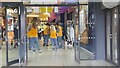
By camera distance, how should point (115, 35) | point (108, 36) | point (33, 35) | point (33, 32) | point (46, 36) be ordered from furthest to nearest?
point (46, 36), point (33, 35), point (33, 32), point (108, 36), point (115, 35)

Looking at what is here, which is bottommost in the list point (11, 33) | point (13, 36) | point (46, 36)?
point (46, 36)

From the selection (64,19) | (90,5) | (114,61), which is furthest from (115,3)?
(64,19)

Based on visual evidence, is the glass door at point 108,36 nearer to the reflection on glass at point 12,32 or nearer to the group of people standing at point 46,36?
the reflection on glass at point 12,32

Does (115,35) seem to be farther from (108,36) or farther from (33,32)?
(33,32)

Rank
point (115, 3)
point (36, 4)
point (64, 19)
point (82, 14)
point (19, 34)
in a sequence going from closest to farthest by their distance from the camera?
point (115, 3) < point (19, 34) < point (36, 4) < point (82, 14) < point (64, 19)

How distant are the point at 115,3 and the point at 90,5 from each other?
3.84m

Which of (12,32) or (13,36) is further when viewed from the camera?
(13,36)

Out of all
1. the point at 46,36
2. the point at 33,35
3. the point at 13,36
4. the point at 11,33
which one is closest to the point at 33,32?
the point at 33,35

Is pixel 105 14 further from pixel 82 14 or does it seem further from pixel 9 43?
pixel 9 43

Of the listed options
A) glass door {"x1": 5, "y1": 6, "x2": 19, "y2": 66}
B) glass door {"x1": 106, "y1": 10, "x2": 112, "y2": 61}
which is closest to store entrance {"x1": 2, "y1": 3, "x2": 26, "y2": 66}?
glass door {"x1": 5, "y1": 6, "x2": 19, "y2": 66}

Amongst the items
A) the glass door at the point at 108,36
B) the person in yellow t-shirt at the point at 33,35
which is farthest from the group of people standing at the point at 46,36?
the glass door at the point at 108,36

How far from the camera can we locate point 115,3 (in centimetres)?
1036

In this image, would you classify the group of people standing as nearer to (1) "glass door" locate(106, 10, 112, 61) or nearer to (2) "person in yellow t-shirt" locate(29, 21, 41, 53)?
(2) "person in yellow t-shirt" locate(29, 21, 41, 53)

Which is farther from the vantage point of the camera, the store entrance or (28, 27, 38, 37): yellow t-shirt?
(28, 27, 38, 37): yellow t-shirt
